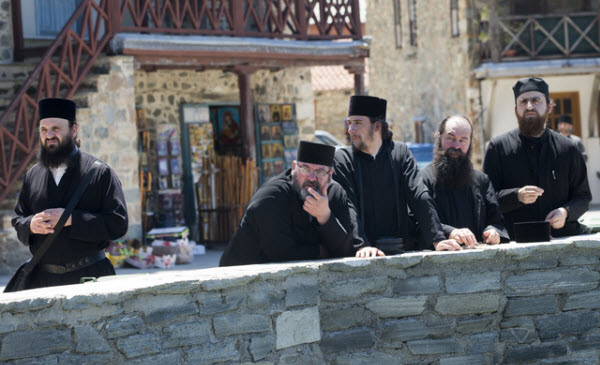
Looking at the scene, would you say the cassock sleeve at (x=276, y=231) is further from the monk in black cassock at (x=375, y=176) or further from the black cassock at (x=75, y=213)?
the black cassock at (x=75, y=213)

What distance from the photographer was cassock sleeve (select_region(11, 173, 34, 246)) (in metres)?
4.67

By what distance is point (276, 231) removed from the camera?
185 inches

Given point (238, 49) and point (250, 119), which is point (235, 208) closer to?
point (250, 119)

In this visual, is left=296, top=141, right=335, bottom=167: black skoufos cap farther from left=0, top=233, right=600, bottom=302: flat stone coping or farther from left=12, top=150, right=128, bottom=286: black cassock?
left=12, top=150, right=128, bottom=286: black cassock

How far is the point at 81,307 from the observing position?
12.8 ft

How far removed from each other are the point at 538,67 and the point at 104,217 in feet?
44.3

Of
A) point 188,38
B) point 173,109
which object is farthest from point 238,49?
point 173,109

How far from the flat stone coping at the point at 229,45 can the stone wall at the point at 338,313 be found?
715 cm

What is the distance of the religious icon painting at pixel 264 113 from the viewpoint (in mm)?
14062

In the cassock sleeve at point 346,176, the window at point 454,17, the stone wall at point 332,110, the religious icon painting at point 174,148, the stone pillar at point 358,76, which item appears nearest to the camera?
the cassock sleeve at point 346,176

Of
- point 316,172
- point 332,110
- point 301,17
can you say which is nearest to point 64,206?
point 316,172

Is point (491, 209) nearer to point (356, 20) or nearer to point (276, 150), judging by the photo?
point (356, 20)

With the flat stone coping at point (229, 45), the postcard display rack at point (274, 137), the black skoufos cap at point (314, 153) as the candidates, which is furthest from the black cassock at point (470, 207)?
the postcard display rack at point (274, 137)

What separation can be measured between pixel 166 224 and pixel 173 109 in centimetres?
177
